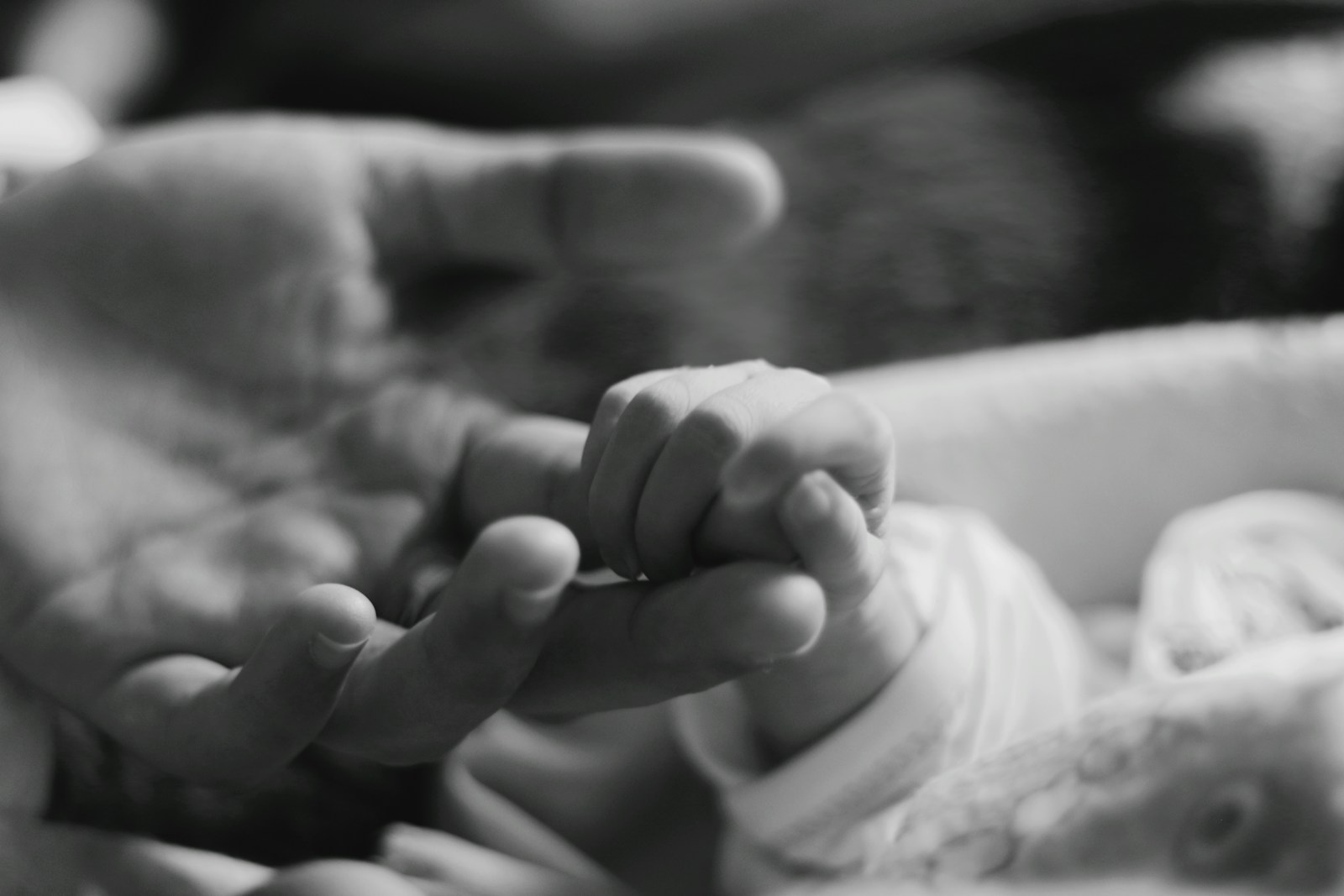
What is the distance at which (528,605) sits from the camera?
0.72ft

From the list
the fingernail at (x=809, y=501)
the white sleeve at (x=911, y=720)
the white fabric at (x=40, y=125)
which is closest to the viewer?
the fingernail at (x=809, y=501)

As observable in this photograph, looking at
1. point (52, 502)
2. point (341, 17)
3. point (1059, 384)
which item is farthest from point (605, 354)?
point (341, 17)

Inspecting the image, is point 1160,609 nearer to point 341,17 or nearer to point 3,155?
point 3,155

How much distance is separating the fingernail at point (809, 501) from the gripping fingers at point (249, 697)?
9 centimetres

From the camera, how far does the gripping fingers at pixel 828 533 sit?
213 mm

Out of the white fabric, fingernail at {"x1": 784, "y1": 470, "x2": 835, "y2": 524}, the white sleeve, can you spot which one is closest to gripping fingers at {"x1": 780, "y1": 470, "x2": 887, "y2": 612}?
fingernail at {"x1": 784, "y1": 470, "x2": 835, "y2": 524}

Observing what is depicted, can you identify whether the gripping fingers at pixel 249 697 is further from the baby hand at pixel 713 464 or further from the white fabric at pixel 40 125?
the white fabric at pixel 40 125

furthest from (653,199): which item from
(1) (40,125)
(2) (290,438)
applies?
(1) (40,125)

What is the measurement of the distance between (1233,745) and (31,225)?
1.17 ft

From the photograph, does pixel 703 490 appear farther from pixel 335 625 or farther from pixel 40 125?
pixel 40 125

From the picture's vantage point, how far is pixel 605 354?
632 millimetres

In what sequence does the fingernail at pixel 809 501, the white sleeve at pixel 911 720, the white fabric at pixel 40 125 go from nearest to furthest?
1. the fingernail at pixel 809 501
2. the white sleeve at pixel 911 720
3. the white fabric at pixel 40 125

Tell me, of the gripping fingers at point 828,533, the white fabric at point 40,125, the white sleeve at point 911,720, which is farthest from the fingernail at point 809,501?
the white fabric at point 40,125

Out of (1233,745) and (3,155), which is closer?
(1233,745)
